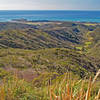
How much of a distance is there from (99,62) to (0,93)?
2678cm

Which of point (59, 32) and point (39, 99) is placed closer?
point (39, 99)

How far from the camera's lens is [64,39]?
58.0m

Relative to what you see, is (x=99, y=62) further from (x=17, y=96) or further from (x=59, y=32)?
(x=59, y=32)

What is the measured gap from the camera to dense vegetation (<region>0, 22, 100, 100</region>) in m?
2.34

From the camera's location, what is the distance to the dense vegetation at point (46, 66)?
2.34 metres

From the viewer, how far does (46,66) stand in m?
16.2

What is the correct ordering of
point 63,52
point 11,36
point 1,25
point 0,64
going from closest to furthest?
point 0,64
point 63,52
point 11,36
point 1,25

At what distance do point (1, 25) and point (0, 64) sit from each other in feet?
256

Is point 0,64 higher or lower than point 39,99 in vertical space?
lower

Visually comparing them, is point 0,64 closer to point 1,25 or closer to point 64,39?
point 64,39

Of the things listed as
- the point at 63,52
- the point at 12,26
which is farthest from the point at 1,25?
the point at 63,52

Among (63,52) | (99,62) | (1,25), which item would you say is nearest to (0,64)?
(63,52)

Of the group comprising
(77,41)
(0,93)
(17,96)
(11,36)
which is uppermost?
(0,93)

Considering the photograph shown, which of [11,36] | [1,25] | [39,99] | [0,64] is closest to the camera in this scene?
[39,99]
